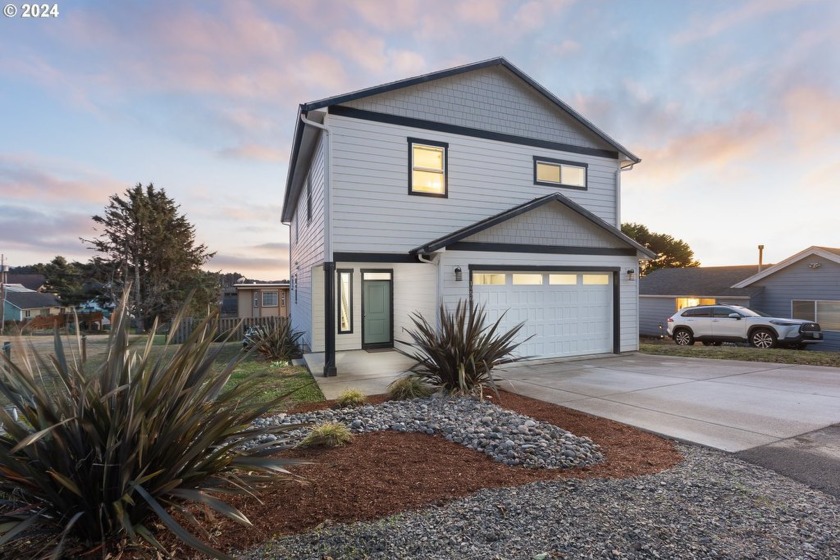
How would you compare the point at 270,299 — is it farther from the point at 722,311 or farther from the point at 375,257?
the point at 722,311

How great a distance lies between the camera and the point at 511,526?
269 centimetres

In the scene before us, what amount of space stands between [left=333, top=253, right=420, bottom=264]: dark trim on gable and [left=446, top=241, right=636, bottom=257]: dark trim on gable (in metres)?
0.95

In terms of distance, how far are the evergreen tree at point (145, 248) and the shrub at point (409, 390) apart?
25763 mm

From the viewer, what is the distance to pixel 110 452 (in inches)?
88.0

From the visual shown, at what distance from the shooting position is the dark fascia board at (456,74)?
8.64 m

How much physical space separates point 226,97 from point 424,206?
6.65m

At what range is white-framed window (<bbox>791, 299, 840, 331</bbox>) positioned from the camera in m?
18.3

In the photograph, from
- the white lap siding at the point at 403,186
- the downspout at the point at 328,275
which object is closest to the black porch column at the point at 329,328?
the downspout at the point at 328,275

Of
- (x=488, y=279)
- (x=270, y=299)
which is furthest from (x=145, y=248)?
(x=488, y=279)

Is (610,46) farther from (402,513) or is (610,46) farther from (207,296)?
(207,296)

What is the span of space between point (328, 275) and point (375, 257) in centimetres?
115

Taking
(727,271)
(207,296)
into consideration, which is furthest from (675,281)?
(207,296)

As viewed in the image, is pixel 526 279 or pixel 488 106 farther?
pixel 488 106

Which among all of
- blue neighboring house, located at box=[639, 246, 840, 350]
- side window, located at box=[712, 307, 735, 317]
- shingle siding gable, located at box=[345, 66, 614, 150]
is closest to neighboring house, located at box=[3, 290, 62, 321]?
shingle siding gable, located at box=[345, 66, 614, 150]
